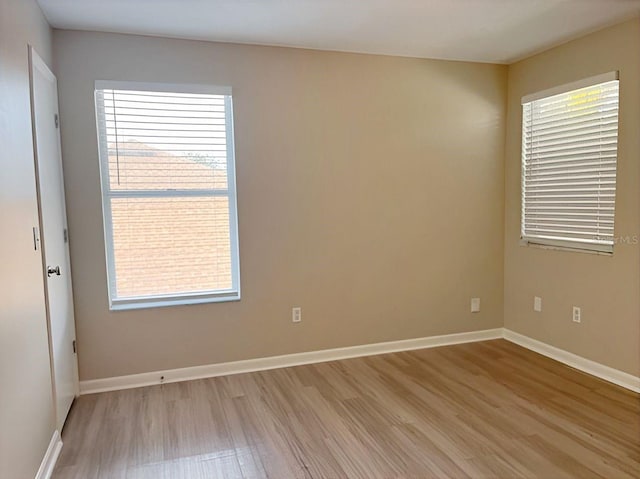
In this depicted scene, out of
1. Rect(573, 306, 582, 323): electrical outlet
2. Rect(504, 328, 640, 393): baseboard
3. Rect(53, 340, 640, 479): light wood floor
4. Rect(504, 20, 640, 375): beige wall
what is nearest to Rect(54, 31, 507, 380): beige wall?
Rect(504, 20, 640, 375): beige wall

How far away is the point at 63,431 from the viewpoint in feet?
8.44

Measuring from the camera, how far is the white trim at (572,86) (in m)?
3.04

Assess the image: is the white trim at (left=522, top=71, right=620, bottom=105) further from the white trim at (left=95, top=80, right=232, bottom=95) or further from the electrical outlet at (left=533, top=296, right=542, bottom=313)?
the white trim at (left=95, top=80, right=232, bottom=95)

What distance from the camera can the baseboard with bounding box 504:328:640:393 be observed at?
304 centimetres

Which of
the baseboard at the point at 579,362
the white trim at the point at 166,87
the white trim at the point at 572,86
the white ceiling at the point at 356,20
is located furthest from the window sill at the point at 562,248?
the white trim at the point at 166,87

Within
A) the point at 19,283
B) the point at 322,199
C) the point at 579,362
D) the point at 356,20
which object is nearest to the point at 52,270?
the point at 19,283

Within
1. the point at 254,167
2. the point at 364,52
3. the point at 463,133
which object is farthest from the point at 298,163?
the point at 463,133

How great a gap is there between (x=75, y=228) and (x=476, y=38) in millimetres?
3154

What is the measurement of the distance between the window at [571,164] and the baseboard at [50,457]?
12.0 feet

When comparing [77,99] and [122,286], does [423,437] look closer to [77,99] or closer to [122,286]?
[122,286]

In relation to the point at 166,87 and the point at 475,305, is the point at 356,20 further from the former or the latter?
the point at 475,305

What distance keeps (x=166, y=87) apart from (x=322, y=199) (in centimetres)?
140

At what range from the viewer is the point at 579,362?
3395 millimetres

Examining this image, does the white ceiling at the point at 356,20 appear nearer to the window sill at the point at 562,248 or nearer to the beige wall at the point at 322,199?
the beige wall at the point at 322,199
